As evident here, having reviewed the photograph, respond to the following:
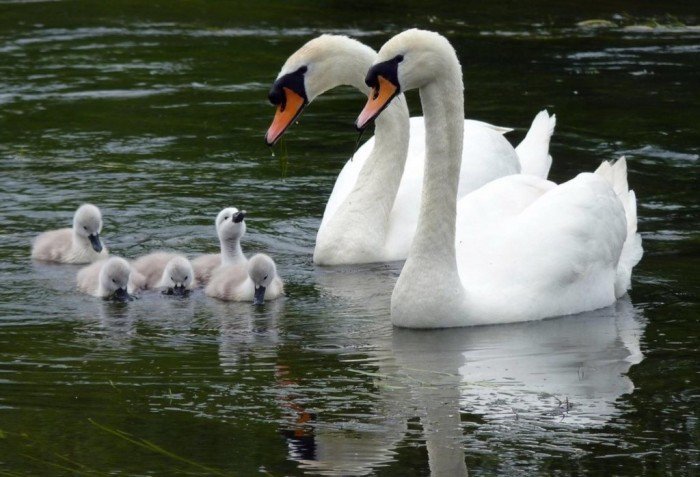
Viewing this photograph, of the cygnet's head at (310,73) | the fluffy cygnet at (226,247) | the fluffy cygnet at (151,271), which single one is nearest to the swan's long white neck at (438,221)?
the cygnet's head at (310,73)

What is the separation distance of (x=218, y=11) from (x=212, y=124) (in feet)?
22.5

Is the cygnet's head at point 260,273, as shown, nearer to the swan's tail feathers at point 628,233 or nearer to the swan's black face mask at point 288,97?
the swan's black face mask at point 288,97

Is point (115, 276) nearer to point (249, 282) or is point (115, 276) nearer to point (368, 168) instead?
point (249, 282)

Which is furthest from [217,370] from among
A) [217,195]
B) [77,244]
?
[217,195]

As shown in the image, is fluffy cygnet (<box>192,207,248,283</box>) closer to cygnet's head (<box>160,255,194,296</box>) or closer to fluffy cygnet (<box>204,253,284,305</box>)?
fluffy cygnet (<box>204,253,284,305</box>)

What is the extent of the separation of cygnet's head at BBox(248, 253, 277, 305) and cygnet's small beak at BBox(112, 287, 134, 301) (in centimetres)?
82

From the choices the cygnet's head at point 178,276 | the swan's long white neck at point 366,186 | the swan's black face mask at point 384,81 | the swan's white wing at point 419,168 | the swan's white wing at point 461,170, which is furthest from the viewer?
the swan's white wing at point 419,168

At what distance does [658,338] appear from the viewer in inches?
357

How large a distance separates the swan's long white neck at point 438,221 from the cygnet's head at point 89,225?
2467mm

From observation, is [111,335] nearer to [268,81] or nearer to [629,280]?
[629,280]

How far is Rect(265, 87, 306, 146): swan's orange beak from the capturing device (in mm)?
10273

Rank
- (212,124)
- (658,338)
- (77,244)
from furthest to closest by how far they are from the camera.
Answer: (212,124), (77,244), (658,338)

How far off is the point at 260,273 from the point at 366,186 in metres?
1.82

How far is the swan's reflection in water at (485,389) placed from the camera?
278 inches
